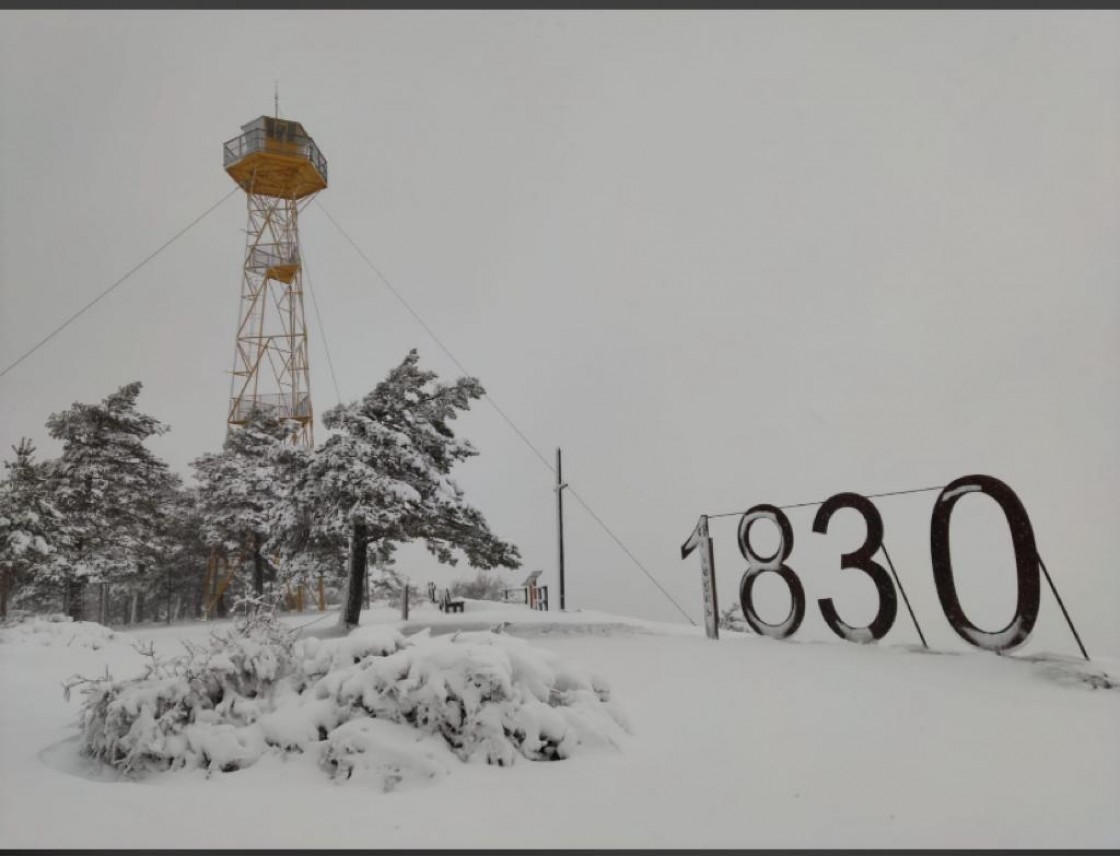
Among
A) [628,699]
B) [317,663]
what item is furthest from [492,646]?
[628,699]

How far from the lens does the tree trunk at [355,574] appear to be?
12586 millimetres

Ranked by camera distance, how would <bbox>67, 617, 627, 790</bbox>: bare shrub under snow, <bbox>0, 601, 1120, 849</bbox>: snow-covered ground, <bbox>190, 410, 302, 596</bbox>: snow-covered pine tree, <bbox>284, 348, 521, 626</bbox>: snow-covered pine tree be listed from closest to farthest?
<bbox>0, 601, 1120, 849</bbox>: snow-covered ground → <bbox>67, 617, 627, 790</bbox>: bare shrub under snow → <bbox>284, 348, 521, 626</bbox>: snow-covered pine tree → <bbox>190, 410, 302, 596</bbox>: snow-covered pine tree

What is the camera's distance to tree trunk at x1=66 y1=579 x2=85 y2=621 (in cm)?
1716

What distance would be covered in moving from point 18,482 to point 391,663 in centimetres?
1692

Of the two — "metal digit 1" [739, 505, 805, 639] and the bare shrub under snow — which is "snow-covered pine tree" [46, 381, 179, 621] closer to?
the bare shrub under snow

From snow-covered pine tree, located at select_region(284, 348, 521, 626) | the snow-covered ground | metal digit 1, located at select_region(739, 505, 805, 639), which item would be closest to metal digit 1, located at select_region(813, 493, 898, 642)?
metal digit 1, located at select_region(739, 505, 805, 639)

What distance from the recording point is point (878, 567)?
8062 millimetres

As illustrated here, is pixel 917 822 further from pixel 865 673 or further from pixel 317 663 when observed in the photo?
pixel 317 663

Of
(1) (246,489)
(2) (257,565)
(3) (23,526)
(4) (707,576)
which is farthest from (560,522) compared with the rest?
(3) (23,526)

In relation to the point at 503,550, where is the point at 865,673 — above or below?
below

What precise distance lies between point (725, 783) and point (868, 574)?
15.9 ft

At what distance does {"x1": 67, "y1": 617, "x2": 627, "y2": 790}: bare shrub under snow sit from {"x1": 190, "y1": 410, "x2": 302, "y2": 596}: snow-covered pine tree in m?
14.2

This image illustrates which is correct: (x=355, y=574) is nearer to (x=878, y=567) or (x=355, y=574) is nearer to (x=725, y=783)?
(x=878, y=567)

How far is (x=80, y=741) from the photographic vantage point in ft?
17.3
